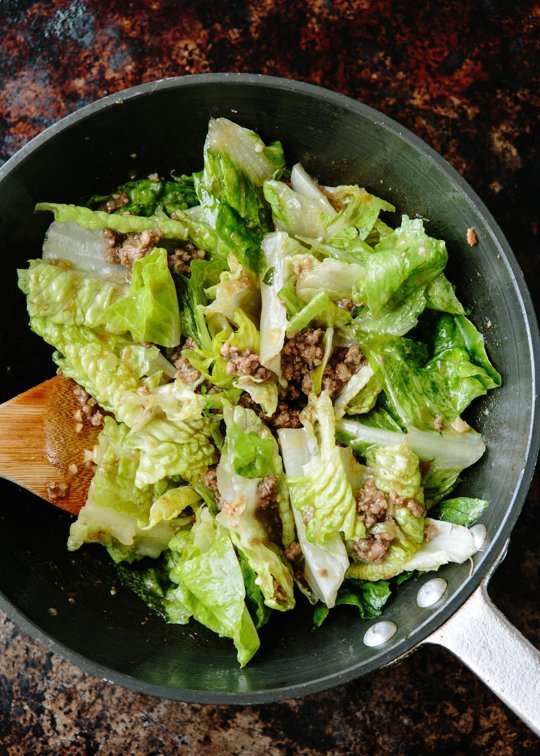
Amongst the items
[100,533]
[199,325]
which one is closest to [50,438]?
[100,533]

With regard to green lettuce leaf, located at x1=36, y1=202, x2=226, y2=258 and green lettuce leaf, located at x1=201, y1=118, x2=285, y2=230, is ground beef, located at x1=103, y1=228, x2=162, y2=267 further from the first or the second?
green lettuce leaf, located at x1=201, y1=118, x2=285, y2=230

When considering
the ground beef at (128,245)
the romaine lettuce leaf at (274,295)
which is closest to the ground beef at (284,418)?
the romaine lettuce leaf at (274,295)

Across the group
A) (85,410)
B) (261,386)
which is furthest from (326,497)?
(85,410)

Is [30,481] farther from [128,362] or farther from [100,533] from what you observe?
[128,362]

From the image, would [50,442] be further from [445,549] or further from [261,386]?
[445,549]

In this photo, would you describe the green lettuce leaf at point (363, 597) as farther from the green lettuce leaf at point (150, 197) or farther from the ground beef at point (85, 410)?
the green lettuce leaf at point (150, 197)

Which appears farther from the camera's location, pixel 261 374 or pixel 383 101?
pixel 383 101
